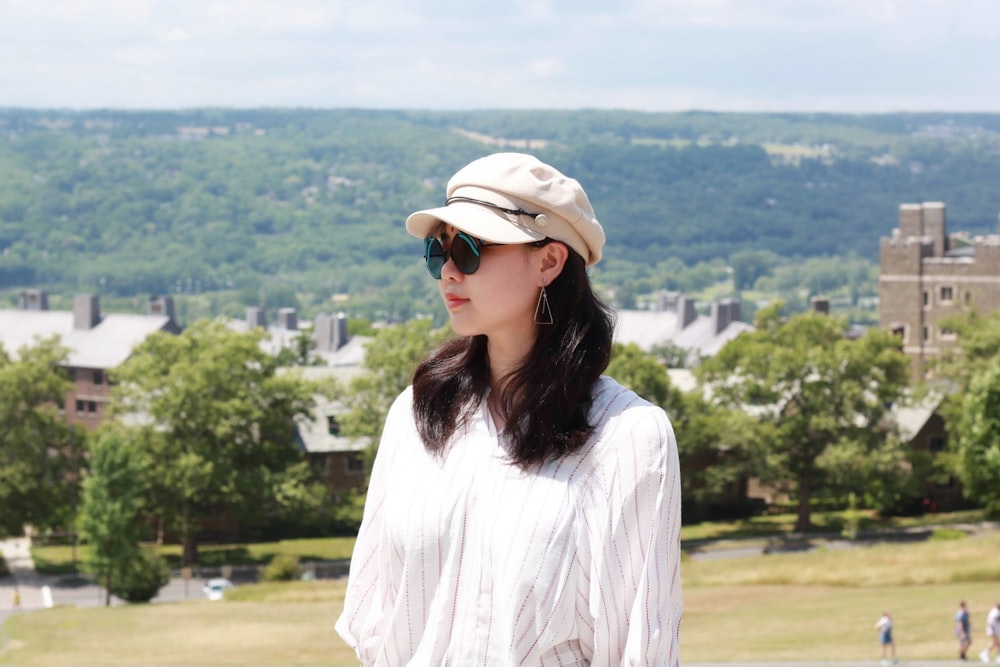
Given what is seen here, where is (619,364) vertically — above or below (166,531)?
above

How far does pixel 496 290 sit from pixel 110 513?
198 ft

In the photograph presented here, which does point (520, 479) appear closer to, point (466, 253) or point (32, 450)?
point (466, 253)

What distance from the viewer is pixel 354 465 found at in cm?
8350

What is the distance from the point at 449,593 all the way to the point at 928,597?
4659cm

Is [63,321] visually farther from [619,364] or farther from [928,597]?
[928,597]

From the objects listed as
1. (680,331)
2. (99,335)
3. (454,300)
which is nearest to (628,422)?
(454,300)

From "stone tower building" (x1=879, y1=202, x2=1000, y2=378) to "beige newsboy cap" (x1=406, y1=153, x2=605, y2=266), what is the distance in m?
115

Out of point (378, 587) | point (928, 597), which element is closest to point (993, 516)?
point (928, 597)

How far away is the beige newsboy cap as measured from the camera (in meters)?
4.59

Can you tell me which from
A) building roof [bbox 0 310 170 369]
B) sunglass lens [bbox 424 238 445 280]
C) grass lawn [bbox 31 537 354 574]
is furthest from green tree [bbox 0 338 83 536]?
sunglass lens [bbox 424 238 445 280]

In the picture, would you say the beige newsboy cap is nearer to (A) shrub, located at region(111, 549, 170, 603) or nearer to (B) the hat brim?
(B) the hat brim

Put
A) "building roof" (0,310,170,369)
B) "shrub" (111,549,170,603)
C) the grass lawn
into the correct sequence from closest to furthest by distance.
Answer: "shrub" (111,549,170,603) < the grass lawn < "building roof" (0,310,170,369)

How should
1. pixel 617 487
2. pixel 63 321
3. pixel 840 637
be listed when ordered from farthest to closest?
pixel 63 321 → pixel 840 637 → pixel 617 487

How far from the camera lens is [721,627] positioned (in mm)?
44312
